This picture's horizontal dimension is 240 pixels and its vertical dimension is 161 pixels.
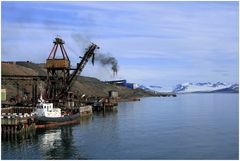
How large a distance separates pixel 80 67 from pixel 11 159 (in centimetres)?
3574

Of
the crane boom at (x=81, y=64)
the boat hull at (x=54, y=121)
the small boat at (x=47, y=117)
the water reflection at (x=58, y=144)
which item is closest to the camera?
the water reflection at (x=58, y=144)

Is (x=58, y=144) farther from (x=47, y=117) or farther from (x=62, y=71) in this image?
(x=62, y=71)

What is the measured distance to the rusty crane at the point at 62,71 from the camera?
6625 centimetres

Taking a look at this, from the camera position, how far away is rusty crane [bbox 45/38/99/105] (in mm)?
66250

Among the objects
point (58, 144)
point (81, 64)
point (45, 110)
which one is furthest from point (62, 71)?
point (58, 144)

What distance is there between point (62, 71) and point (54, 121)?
54.3 ft

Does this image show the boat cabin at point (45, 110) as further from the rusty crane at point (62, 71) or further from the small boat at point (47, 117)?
the rusty crane at point (62, 71)

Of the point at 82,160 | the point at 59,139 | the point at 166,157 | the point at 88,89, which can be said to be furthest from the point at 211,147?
the point at 88,89

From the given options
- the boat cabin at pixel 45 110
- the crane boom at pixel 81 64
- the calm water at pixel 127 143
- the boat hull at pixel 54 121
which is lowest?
the calm water at pixel 127 143

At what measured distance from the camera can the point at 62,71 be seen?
67.8 metres

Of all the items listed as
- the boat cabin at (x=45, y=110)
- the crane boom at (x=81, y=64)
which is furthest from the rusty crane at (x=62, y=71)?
the boat cabin at (x=45, y=110)

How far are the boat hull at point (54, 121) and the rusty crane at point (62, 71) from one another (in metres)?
10.2

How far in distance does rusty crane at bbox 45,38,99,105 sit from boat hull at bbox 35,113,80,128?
1021 centimetres

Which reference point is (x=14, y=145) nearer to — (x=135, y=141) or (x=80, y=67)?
(x=135, y=141)
